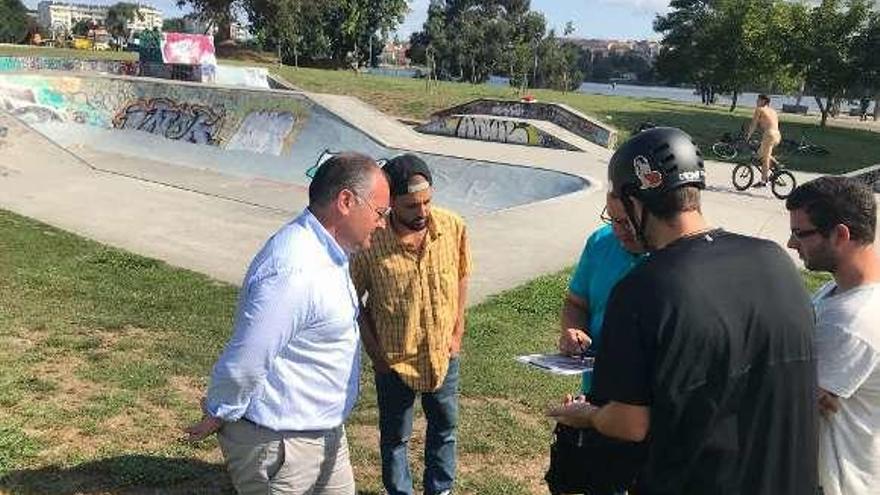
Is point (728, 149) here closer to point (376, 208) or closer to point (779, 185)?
point (779, 185)

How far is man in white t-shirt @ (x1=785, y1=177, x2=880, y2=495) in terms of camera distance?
2.37 metres

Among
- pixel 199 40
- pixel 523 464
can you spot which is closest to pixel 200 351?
pixel 523 464

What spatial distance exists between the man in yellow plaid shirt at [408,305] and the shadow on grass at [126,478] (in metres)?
1.19

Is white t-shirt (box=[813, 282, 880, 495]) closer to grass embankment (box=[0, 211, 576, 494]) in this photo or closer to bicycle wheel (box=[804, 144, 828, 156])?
grass embankment (box=[0, 211, 576, 494])

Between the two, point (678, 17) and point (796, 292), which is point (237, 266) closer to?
point (796, 292)

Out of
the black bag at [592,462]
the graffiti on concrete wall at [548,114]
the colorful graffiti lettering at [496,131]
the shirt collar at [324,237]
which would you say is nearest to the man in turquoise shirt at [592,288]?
the black bag at [592,462]

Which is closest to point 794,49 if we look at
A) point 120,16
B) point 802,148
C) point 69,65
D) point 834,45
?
point 834,45

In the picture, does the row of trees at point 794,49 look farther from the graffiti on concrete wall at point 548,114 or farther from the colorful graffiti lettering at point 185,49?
the colorful graffiti lettering at point 185,49

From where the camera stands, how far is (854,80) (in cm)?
3009

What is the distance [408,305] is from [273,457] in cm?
123

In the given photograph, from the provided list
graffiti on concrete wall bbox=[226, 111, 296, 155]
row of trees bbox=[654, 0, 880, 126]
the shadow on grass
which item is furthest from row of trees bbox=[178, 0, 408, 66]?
the shadow on grass

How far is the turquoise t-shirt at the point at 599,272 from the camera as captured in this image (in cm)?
328

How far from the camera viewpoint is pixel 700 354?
1.92m

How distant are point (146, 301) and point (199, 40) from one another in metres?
31.3
